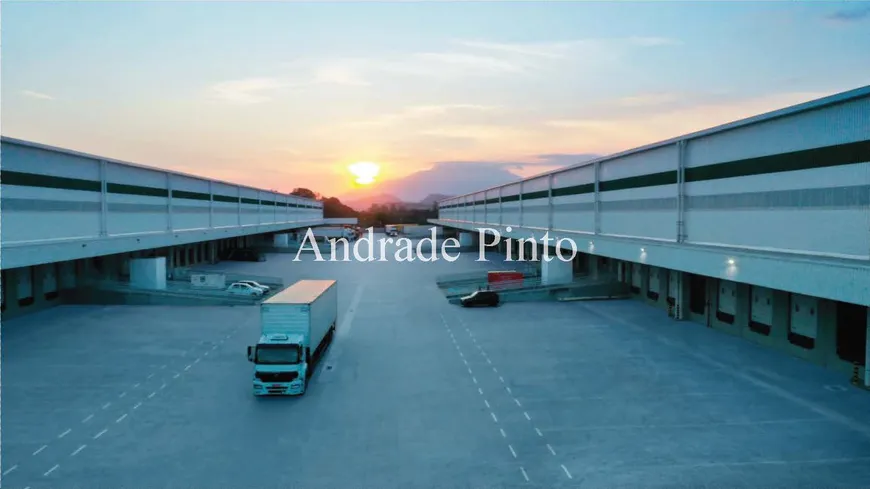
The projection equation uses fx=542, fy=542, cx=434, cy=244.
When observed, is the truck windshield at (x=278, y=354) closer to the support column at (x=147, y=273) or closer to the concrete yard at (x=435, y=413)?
the concrete yard at (x=435, y=413)

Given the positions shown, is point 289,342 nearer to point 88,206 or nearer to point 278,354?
point 278,354

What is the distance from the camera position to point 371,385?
18781mm

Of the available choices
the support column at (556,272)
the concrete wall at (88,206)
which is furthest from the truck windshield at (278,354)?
the support column at (556,272)

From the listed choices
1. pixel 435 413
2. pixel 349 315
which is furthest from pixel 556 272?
pixel 435 413

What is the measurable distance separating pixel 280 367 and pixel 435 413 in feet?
17.7

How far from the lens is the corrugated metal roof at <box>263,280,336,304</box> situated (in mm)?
19859

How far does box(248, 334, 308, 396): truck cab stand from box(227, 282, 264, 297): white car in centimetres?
2003

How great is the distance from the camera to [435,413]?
16047 mm

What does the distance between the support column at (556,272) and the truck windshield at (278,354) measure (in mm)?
24381

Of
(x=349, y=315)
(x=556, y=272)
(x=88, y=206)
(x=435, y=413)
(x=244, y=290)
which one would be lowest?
(x=435, y=413)

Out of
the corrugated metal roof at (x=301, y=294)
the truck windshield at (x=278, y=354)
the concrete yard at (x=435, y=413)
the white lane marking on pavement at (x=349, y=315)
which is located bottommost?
the concrete yard at (x=435, y=413)

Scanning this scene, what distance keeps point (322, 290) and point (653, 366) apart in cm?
1368

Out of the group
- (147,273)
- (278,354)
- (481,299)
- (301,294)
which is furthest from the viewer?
(147,273)

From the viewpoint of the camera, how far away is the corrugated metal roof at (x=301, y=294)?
19.9 metres
